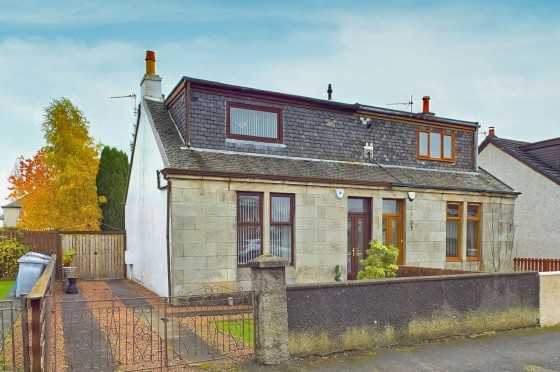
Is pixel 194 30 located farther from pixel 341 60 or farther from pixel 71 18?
pixel 341 60

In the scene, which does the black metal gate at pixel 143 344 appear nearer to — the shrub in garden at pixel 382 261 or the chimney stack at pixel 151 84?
the shrub in garden at pixel 382 261

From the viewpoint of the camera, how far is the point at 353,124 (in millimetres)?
14711

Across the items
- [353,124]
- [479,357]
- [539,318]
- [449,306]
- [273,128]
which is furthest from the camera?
[353,124]

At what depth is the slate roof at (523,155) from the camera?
1899 cm

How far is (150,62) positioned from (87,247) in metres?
7.08

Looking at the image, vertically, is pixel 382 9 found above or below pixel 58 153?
above

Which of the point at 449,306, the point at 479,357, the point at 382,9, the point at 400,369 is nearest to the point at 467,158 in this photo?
the point at 382,9

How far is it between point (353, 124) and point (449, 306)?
798 cm

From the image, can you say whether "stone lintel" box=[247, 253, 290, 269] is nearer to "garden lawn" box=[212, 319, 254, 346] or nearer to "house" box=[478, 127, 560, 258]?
"garden lawn" box=[212, 319, 254, 346]

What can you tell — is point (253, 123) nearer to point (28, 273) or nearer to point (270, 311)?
point (28, 273)

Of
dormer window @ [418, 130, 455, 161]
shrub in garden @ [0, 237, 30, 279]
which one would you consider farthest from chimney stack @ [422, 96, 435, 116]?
shrub in garden @ [0, 237, 30, 279]

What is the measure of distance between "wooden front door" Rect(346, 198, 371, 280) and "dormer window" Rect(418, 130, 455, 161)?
12.5ft

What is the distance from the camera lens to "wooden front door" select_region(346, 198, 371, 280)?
13.3 meters

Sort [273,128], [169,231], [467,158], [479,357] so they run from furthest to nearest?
[467,158]
[273,128]
[169,231]
[479,357]
